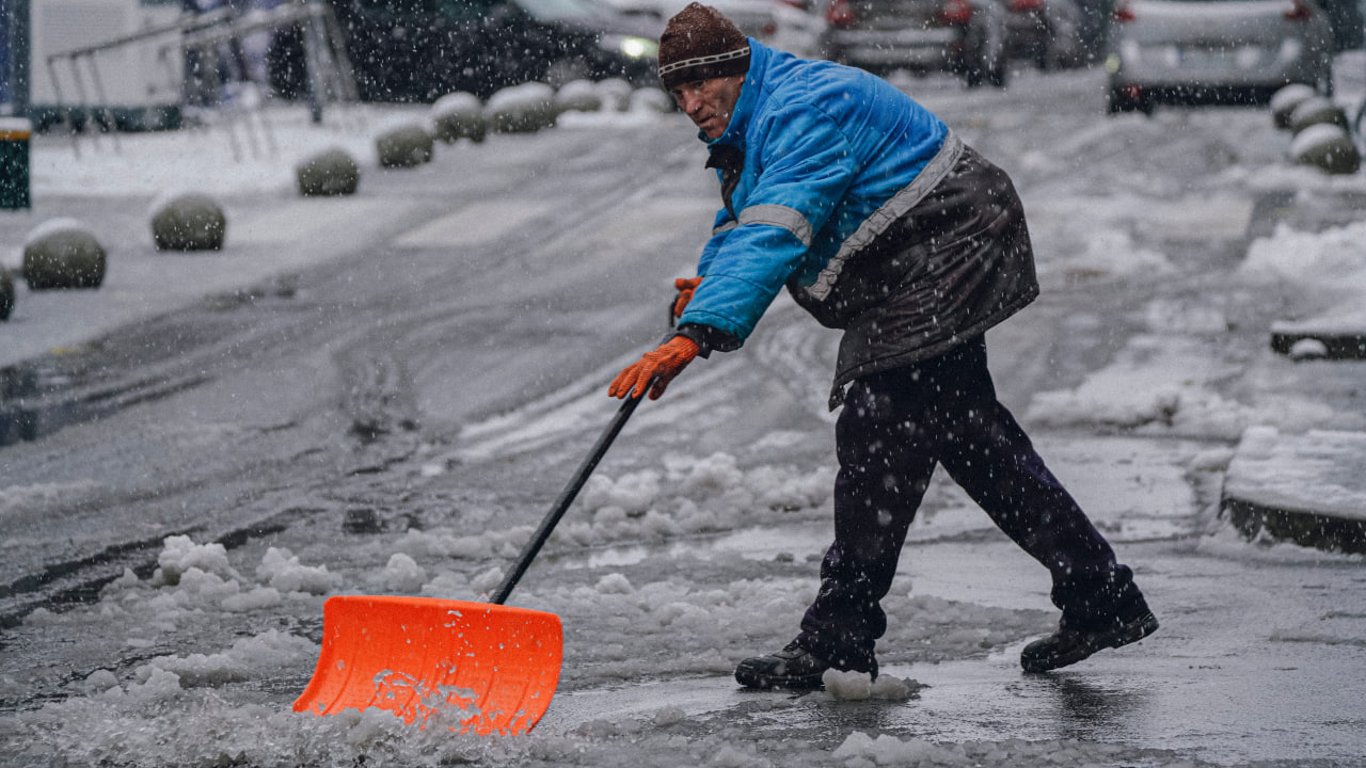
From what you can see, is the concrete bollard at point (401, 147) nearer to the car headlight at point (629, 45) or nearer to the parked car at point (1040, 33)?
the car headlight at point (629, 45)

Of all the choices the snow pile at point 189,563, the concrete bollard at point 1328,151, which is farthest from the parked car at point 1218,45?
the snow pile at point 189,563

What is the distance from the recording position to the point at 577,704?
416 centimetres

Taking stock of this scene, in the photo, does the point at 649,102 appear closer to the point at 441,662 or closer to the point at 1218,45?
the point at 1218,45

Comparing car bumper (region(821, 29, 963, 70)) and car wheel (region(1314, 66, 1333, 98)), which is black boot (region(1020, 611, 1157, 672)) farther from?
car bumper (region(821, 29, 963, 70))

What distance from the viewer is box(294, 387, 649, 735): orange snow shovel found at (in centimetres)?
384

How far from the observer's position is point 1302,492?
5.56m

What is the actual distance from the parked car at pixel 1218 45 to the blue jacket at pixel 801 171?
1487 centimetres

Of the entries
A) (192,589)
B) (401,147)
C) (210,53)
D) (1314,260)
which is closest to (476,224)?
(401,147)

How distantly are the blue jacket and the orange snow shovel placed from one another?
1.09 ft

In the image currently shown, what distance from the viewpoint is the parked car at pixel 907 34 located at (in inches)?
846

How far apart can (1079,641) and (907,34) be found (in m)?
18.1

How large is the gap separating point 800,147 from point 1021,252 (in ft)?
2.00

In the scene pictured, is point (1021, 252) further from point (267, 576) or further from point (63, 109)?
point (63, 109)

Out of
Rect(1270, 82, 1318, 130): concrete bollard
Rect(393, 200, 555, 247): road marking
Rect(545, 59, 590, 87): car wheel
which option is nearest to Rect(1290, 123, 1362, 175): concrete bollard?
Rect(1270, 82, 1318, 130): concrete bollard
